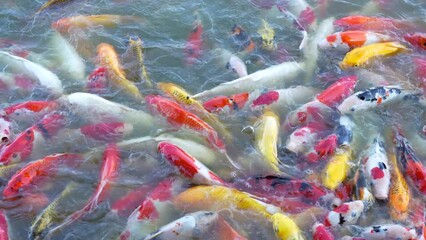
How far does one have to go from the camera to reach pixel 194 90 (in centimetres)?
598

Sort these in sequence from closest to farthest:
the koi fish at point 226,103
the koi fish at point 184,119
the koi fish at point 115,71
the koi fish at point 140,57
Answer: the koi fish at point 184,119, the koi fish at point 226,103, the koi fish at point 115,71, the koi fish at point 140,57

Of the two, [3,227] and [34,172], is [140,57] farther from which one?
[3,227]

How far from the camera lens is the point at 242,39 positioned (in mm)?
6668

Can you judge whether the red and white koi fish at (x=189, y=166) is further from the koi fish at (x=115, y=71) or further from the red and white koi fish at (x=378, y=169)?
the red and white koi fish at (x=378, y=169)

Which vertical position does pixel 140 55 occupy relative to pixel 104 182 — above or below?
above

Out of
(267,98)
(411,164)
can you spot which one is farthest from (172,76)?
(411,164)

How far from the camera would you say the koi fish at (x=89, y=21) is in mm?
6727

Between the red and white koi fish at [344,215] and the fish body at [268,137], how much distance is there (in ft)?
2.52

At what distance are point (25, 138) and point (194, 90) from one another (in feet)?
6.59

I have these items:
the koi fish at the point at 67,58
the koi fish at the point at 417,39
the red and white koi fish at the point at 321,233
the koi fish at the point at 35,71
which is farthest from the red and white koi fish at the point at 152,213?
the koi fish at the point at 417,39

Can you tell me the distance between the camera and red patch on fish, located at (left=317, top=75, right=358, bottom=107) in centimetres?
568

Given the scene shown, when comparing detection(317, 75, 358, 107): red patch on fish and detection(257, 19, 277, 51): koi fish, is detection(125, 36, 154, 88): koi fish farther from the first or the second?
detection(317, 75, 358, 107): red patch on fish

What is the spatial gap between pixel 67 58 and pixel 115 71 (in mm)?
827

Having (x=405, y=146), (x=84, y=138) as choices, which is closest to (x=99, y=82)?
(x=84, y=138)
